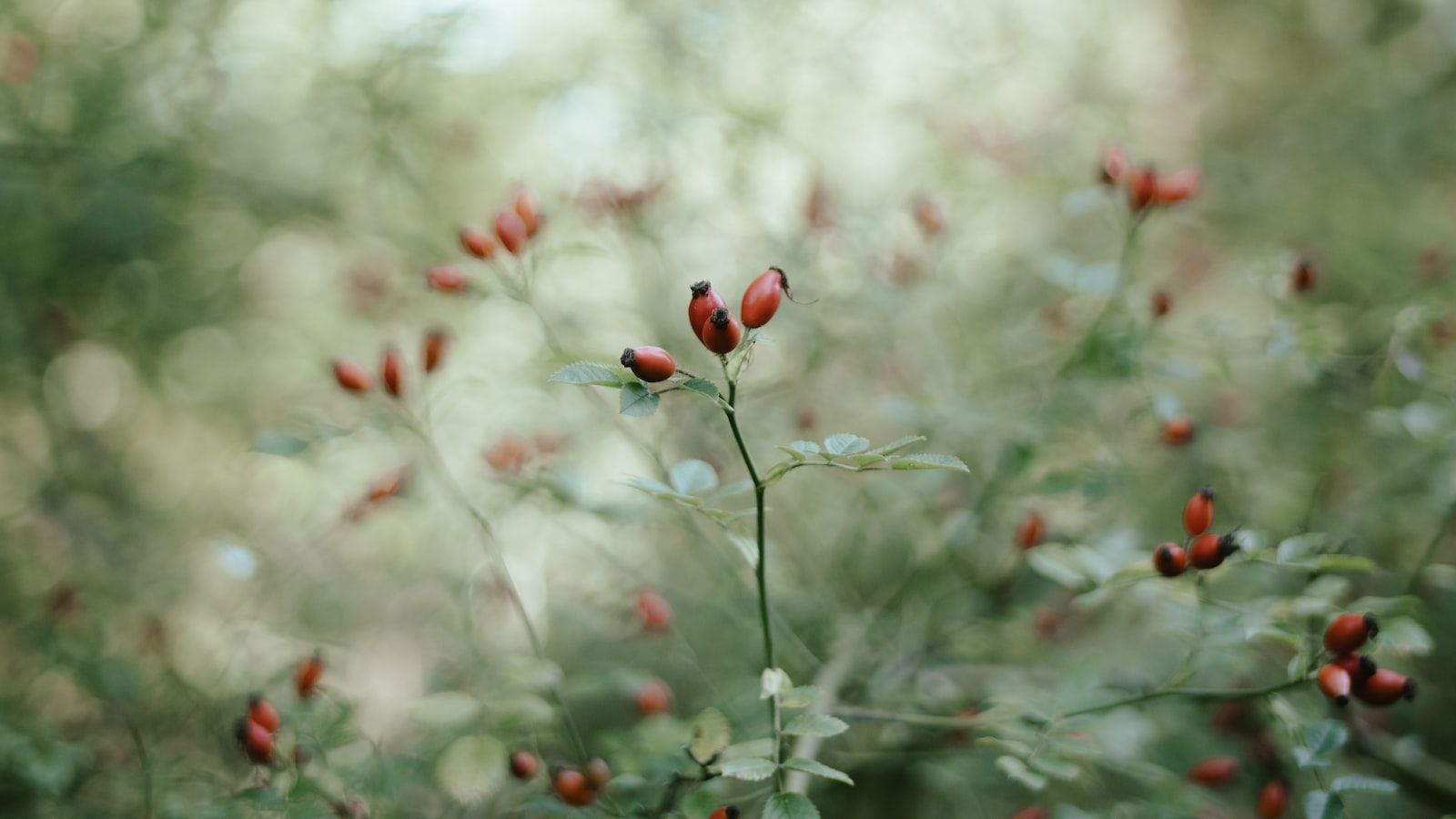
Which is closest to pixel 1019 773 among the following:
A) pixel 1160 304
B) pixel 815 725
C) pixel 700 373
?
pixel 815 725

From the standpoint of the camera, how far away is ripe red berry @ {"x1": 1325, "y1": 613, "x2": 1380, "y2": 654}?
2.77 feet

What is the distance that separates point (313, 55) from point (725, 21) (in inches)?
48.4

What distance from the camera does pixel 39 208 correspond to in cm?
226

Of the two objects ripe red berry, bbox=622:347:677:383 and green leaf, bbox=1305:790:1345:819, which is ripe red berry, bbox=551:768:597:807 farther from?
green leaf, bbox=1305:790:1345:819

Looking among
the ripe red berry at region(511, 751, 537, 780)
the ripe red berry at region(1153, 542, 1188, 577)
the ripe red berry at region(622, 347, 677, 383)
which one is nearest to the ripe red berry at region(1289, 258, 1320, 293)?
the ripe red berry at region(1153, 542, 1188, 577)

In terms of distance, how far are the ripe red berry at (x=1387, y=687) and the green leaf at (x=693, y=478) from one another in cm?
77

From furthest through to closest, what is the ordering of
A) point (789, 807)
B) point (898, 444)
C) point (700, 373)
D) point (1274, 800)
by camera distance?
→ point (700, 373)
point (1274, 800)
point (789, 807)
point (898, 444)

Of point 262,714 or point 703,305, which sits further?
point 262,714

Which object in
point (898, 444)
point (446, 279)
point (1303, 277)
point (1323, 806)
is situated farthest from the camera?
point (1303, 277)

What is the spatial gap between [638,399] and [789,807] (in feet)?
1.43

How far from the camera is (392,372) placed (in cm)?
112

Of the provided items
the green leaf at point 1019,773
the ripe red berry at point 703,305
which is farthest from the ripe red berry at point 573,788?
the ripe red berry at point 703,305

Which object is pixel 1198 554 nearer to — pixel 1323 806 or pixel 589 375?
pixel 1323 806

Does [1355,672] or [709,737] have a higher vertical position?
[1355,672]
